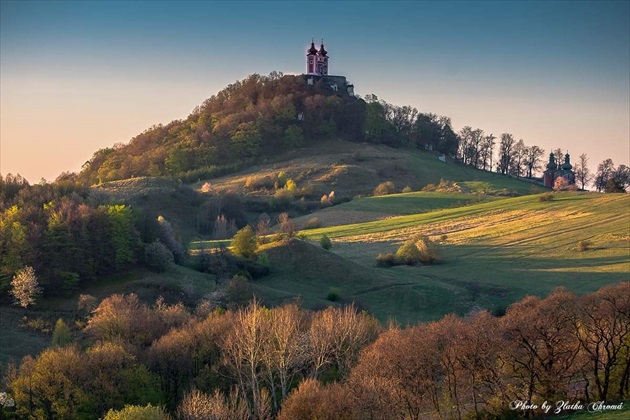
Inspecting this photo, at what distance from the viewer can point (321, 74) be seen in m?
193

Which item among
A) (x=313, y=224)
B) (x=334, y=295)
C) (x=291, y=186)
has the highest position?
(x=291, y=186)

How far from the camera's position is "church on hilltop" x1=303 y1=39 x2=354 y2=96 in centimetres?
19000

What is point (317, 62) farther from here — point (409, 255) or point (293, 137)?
point (409, 255)

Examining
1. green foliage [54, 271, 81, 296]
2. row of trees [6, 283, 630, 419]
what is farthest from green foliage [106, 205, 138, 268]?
row of trees [6, 283, 630, 419]

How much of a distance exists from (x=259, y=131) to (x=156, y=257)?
109181mm

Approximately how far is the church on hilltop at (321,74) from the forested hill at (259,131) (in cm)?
205

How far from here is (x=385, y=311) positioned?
62.0 meters

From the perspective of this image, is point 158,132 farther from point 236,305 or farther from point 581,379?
point 581,379

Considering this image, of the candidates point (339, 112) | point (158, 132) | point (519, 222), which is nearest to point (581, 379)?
point (519, 222)

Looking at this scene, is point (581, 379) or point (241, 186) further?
point (241, 186)

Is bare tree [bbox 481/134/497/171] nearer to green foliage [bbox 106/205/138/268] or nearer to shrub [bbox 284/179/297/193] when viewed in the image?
shrub [bbox 284/179/297/193]

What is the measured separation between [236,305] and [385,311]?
13.8 metres

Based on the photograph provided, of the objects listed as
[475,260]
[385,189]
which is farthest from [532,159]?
[475,260]

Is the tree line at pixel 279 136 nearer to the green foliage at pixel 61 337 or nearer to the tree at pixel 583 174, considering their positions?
the tree at pixel 583 174
